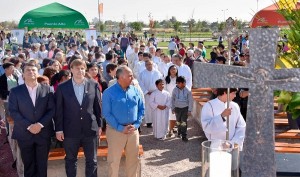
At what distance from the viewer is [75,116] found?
5.71 metres

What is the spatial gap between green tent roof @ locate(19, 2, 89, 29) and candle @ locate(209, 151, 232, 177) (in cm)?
1146

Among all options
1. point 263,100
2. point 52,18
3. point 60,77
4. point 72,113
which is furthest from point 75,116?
point 52,18

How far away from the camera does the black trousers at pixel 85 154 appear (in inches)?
227

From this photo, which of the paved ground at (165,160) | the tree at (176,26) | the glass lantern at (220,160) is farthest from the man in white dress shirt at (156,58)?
the tree at (176,26)

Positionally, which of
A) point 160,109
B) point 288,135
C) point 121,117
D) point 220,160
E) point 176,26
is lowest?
point 288,135

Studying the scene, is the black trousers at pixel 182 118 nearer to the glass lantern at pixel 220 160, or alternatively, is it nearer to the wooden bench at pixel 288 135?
the wooden bench at pixel 288 135

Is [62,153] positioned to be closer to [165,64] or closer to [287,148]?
[287,148]

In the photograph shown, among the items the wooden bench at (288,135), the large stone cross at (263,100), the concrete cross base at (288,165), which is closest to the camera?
the large stone cross at (263,100)

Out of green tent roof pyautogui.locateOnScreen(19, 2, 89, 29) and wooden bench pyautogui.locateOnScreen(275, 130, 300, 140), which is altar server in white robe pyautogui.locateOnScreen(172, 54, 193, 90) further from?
wooden bench pyautogui.locateOnScreen(275, 130, 300, 140)

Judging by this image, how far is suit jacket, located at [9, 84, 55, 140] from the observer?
18.8 ft

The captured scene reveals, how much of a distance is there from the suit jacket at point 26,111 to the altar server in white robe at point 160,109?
12.0 ft

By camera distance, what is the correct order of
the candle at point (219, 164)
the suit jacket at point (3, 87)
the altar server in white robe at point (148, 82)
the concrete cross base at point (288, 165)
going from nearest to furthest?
1. the candle at point (219, 164)
2. the concrete cross base at point (288, 165)
3. the suit jacket at point (3, 87)
4. the altar server in white robe at point (148, 82)

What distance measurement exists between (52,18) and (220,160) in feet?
38.5

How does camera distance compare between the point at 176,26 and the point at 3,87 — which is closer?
the point at 3,87
